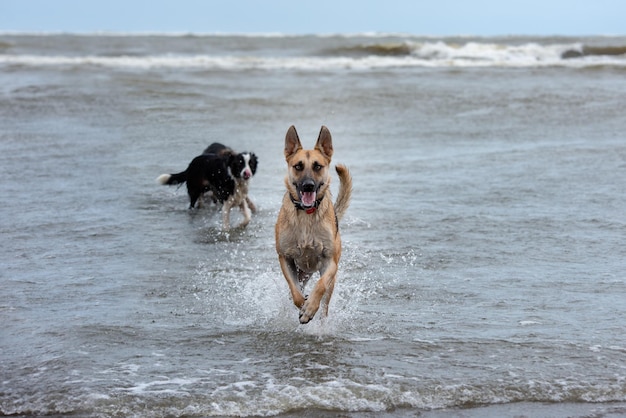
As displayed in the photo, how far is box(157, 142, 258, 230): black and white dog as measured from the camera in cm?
988

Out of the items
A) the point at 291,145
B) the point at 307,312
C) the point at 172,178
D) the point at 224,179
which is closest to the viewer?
the point at 307,312

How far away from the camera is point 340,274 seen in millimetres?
7535

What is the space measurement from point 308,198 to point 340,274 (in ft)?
4.76

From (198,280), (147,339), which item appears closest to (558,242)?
(198,280)

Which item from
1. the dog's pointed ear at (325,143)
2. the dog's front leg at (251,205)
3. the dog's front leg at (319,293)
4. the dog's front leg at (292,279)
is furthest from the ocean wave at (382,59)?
the dog's front leg at (319,293)

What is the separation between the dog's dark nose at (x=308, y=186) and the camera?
20.4 feet

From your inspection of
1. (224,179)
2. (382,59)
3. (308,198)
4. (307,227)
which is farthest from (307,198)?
(382,59)

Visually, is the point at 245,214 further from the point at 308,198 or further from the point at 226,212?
the point at 308,198

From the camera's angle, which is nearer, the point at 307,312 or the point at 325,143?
the point at 307,312

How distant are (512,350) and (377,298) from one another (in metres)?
1.52

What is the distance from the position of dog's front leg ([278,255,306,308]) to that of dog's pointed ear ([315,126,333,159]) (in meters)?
0.94

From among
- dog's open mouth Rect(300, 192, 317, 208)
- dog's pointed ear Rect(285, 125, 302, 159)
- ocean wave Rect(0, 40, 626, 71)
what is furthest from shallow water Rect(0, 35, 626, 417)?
ocean wave Rect(0, 40, 626, 71)

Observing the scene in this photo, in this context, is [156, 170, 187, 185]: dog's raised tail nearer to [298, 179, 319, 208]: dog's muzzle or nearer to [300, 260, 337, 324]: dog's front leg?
[298, 179, 319, 208]: dog's muzzle

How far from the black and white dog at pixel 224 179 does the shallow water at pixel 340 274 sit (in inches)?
10.1
